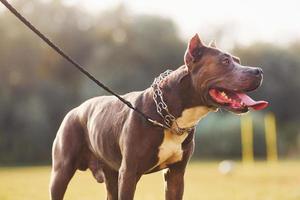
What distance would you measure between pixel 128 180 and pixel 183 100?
2.93 feet

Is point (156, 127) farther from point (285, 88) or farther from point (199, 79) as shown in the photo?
point (285, 88)

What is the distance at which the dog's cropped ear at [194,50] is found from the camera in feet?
20.5

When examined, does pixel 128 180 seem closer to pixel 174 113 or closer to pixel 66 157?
pixel 174 113

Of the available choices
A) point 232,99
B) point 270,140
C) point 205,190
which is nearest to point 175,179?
point 232,99

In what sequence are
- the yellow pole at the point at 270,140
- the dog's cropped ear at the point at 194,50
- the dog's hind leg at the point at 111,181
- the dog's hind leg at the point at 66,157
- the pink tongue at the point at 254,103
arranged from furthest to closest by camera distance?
1. the yellow pole at the point at 270,140
2. the dog's hind leg at the point at 111,181
3. the dog's hind leg at the point at 66,157
4. the dog's cropped ear at the point at 194,50
5. the pink tongue at the point at 254,103

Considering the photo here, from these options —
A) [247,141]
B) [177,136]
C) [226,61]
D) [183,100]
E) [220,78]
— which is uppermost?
[247,141]

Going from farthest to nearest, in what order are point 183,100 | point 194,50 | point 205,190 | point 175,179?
point 205,190 → point 175,179 → point 183,100 → point 194,50

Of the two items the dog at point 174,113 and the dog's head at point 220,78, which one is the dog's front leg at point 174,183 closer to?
the dog at point 174,113

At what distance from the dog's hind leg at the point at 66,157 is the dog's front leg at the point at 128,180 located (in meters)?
1.26

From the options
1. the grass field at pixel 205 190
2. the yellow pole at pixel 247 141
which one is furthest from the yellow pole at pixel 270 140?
the grass field at pixel 205 190

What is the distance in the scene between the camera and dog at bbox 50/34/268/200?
6.15 metres

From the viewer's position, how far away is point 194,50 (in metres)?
6.29

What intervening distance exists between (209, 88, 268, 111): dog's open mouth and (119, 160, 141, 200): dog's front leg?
0.98 metres

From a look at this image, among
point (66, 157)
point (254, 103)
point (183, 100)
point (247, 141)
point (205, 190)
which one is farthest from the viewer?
point (247, 141)
